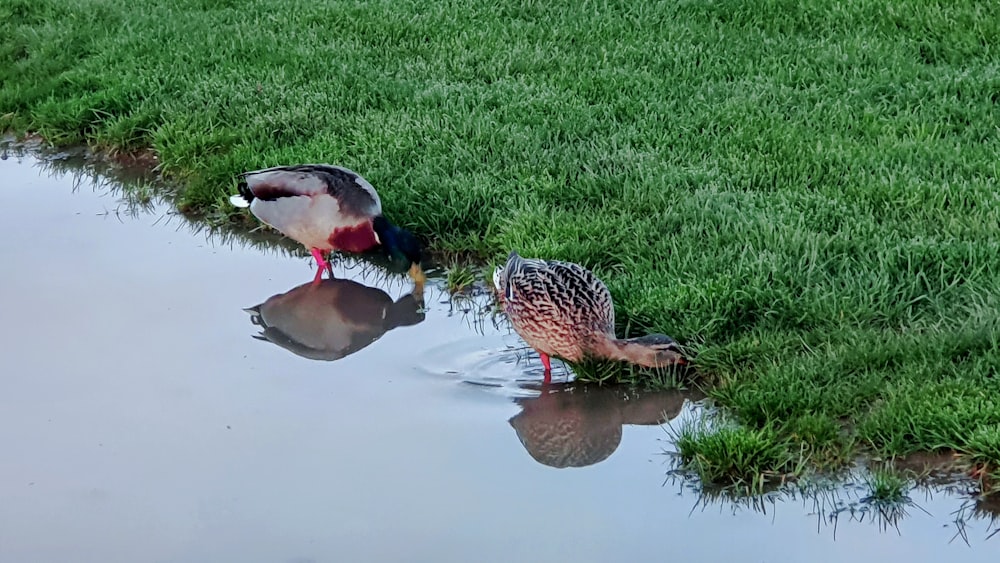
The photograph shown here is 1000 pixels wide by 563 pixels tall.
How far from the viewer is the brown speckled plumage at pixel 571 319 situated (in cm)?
452

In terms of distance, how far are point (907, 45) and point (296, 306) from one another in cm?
405

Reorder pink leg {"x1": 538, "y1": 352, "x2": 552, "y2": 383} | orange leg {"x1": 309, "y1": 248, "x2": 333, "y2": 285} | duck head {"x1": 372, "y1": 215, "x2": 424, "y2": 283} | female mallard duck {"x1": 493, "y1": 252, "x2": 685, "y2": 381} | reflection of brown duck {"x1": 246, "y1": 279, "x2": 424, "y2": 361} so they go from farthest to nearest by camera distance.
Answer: orange leg {"x1": 309, "y1": 248, "x2": 333, "y2": 285} → duck head {"x1": 372, "y1": 215, "x2": 424, "y2": 283} → reflection of brown duck {"x1": 246, "y1": 279, "x2": 424, "y2": 361} → pink leg {"x1": 538, "y1": 352, "x2": 552, "y2": 383} → female mallard duck {"x1": 493, "y1": 252, "x2": 685, "y2": 381}

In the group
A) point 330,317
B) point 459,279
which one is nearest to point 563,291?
point 459,279

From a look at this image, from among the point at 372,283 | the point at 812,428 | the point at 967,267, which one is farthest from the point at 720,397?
the point at 372,283

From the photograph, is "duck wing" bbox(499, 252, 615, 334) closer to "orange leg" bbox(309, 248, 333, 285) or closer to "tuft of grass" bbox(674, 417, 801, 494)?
"tuft of grass" bbox(674, 417, 801, 494)

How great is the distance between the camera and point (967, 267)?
500cm

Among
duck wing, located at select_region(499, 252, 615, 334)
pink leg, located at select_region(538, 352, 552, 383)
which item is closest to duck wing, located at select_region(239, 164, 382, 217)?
duck wing, located at select_region(499, 252, 615, 334)

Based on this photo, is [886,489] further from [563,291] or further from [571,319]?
[563,291]

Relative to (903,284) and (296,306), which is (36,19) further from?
(903,284)

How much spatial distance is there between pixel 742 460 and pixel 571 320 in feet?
2.82

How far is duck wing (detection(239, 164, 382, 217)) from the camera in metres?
5.63

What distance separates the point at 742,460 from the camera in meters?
3.94

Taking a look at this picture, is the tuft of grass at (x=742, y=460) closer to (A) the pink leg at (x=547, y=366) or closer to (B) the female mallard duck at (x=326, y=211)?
(A) the pink leg at (x=547, y=366)

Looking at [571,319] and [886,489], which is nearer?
[886,489]
